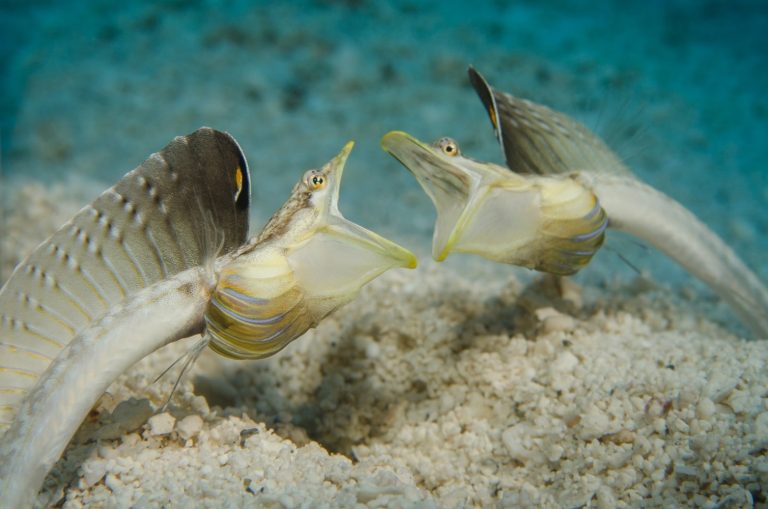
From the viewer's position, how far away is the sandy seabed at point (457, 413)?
4.89 ft

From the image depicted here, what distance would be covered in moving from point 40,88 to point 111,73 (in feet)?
2.15

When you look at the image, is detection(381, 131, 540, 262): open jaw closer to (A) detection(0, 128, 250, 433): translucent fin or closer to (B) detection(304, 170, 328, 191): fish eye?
(B) detection(304, 170, 328, 191): fish eye

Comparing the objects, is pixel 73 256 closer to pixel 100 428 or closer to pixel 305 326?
pixel 100 428

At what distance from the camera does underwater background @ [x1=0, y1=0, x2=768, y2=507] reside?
5.19 feet

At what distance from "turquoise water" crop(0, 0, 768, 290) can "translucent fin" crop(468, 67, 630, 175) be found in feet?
6.89

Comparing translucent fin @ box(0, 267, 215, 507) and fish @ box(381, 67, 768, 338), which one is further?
fish @ box(381, 67, 768, 338)

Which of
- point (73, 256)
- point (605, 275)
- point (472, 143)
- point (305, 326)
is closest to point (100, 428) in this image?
point (73, 256)

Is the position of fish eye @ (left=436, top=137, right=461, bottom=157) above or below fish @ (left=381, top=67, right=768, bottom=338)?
above

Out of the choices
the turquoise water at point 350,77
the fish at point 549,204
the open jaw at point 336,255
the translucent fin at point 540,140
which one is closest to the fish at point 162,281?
the open jaw at point 336,255

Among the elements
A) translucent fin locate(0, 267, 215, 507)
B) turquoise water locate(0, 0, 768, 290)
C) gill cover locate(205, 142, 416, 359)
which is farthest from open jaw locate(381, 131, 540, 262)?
turquoise water locate(0, 0, 768, 290)

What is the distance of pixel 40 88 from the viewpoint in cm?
564

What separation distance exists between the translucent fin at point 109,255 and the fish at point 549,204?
51cm

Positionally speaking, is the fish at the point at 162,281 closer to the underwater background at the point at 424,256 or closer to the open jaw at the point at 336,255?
the open jaw at the point at 336,255

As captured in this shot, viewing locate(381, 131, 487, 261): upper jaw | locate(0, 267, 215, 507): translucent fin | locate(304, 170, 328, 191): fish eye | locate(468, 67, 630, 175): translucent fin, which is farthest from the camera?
locate(468, 67, 630, 175): translucent fin
